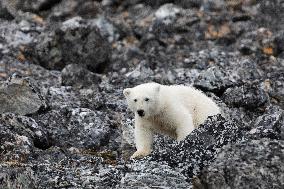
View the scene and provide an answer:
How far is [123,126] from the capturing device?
45.6 ft

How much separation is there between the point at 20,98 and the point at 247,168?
8552 millimetres

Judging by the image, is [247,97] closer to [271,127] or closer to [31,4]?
[271,127]

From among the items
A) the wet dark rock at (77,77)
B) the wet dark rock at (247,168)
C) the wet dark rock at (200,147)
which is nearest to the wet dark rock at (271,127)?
the wet dark rock at (200,147)

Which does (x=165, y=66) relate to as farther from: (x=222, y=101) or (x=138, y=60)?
(x=222, y=101)

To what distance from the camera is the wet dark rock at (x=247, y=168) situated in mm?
6996

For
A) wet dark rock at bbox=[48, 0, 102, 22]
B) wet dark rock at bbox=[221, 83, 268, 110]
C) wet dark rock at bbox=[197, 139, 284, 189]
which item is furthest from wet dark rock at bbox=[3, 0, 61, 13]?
wet dark rock at bbox=[197, 139, 284, 189]

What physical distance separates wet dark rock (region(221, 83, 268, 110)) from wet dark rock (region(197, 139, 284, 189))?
28.0 ft

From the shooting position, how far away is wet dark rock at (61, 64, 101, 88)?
1819cm

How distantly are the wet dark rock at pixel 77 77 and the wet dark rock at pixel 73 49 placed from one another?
2.23 m

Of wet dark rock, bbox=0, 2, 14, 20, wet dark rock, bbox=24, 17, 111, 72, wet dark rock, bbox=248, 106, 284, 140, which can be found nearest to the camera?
wet dark rock, bbox=248, 106, 284, 140

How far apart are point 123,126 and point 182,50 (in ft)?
32.9

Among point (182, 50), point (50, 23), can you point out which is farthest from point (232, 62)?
point (50, 23)

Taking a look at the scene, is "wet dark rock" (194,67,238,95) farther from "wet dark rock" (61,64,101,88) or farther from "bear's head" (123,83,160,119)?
"bear's head" (123,83,160,119)

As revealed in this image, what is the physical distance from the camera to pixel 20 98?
14.7m
